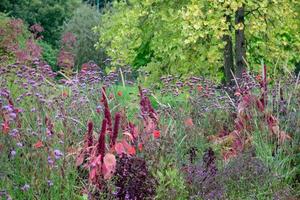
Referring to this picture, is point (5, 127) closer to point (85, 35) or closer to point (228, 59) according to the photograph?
point (228, 59)

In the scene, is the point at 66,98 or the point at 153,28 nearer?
the point at 66,98

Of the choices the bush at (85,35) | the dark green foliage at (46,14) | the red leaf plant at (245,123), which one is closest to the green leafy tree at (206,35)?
the red leaf plant at (245,123)

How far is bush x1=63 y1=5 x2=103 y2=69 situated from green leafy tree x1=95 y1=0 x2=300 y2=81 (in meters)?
15.2

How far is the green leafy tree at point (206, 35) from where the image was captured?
8.54 metres

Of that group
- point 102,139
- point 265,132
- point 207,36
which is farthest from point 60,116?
point 207,36

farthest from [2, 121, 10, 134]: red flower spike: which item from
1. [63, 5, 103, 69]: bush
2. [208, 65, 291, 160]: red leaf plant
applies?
[63, 5, 103, 69]: bush

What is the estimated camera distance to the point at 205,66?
32.5 feet

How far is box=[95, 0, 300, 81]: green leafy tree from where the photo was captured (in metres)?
8.54

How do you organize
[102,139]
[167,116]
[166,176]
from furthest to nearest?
[167,116] < [166,176] < [102,139]

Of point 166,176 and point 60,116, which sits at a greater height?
point 60,116

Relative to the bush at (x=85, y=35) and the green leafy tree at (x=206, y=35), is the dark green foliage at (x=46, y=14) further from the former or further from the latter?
the green leafy tree at (x=206, y=35)

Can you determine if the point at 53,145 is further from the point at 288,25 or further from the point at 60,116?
the point at 288,25

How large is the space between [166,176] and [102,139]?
22.7 inches

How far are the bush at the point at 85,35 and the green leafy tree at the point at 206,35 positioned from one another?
49.9ft
